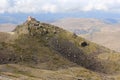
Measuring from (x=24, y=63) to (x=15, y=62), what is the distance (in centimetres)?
581

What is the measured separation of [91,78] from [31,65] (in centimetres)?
3922

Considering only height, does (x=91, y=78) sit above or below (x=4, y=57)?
below

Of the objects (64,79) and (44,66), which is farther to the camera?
(44,66)

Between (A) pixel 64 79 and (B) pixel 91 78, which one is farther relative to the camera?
(B) pixel 91 78

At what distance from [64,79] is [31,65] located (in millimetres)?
39335

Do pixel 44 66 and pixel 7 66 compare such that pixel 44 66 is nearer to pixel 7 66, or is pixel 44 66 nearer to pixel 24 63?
pixel 24 63

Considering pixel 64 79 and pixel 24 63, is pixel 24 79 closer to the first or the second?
pixel 64 79

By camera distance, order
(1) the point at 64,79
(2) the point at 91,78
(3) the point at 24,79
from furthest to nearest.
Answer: (2) the point at 91,78, (1) the point at 64,79, (3) the point at 24,79

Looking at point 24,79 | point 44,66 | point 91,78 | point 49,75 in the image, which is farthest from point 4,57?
point 24,79

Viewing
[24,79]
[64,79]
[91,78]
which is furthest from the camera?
[91,78]

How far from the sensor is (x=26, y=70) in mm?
171375

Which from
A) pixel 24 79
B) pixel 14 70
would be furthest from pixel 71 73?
pixel 24 79

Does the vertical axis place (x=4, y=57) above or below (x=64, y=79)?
above

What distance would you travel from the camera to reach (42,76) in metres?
162
